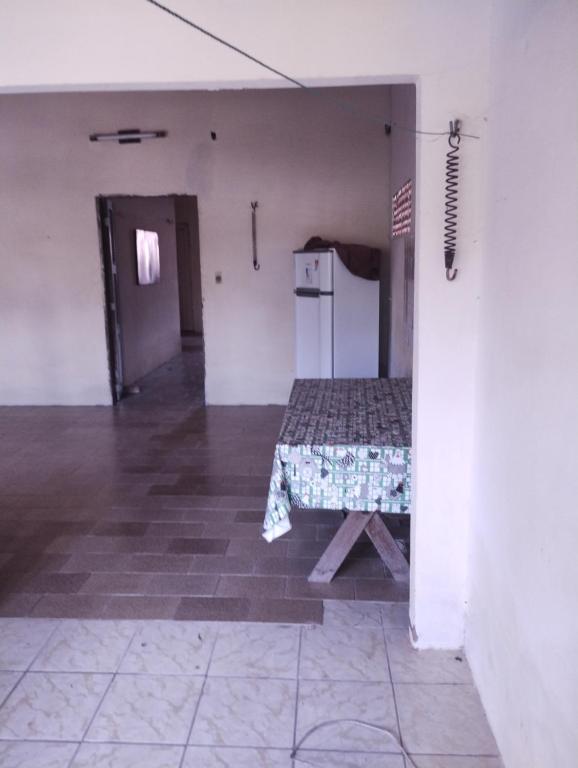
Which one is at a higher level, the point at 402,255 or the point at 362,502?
the point at 402,255

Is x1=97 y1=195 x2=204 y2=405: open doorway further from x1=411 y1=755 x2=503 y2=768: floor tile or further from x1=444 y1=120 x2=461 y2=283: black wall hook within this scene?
x1=411 y1=755 x2=503 y2=768: floor tile

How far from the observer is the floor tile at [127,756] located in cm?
201

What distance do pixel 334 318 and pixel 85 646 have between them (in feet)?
12.2

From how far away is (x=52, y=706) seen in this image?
7.42 ft

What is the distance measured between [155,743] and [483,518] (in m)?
1.34

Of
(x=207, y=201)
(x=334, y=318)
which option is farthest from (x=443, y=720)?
(x=207, y=201)

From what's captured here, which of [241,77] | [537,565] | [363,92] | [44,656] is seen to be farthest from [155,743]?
[363,92]

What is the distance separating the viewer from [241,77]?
7.14 feet

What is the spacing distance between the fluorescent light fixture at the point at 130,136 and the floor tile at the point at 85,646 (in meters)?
4.75

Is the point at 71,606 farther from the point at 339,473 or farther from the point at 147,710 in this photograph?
the point at 339,473

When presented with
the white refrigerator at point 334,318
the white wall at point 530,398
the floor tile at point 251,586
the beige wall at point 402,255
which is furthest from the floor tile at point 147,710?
the white refrigerator at point 334,318

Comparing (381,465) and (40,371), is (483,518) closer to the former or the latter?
(381,465)

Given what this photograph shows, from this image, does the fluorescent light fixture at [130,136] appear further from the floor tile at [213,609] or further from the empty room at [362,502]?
the floor tile at [213,609]

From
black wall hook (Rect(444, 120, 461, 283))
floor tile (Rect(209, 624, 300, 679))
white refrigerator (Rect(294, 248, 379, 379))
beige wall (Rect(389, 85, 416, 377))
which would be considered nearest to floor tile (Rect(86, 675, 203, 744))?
floor tile (Rect(209, 624, 300, 679))
